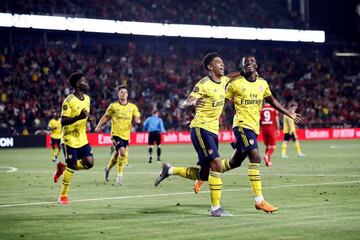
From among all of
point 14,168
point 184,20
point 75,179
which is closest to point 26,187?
point 75,179

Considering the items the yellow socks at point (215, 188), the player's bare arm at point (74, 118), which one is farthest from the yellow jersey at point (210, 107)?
the player's bare arm at point (74, 118)

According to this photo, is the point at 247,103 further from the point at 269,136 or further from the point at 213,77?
the point at 269,136

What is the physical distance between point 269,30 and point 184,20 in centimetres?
744

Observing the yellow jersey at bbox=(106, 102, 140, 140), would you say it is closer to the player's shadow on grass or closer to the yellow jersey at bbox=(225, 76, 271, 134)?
the player's shadow on grass

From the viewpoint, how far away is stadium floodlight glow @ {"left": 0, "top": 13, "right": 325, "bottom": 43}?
57781 mm

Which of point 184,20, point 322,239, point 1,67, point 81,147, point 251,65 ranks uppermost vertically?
point 184,20

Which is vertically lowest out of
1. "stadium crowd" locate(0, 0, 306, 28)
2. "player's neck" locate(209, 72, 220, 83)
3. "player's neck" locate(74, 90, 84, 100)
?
"player's neck" locate(74, 90, 84, 100)

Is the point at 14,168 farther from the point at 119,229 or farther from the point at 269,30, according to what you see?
the point at 269,30

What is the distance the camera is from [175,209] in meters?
15.0

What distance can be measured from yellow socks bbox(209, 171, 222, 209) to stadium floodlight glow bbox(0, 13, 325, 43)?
4446 cm

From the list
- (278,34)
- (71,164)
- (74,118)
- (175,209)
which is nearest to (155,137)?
(71,164)

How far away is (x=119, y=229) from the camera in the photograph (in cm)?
1206

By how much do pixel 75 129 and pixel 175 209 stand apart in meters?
3.32

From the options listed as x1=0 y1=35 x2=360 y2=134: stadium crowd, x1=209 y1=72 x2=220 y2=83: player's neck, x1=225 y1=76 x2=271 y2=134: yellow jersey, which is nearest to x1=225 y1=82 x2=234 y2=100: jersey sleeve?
x1=225 y1=76 x2=271 y2=134: yellow jersey
